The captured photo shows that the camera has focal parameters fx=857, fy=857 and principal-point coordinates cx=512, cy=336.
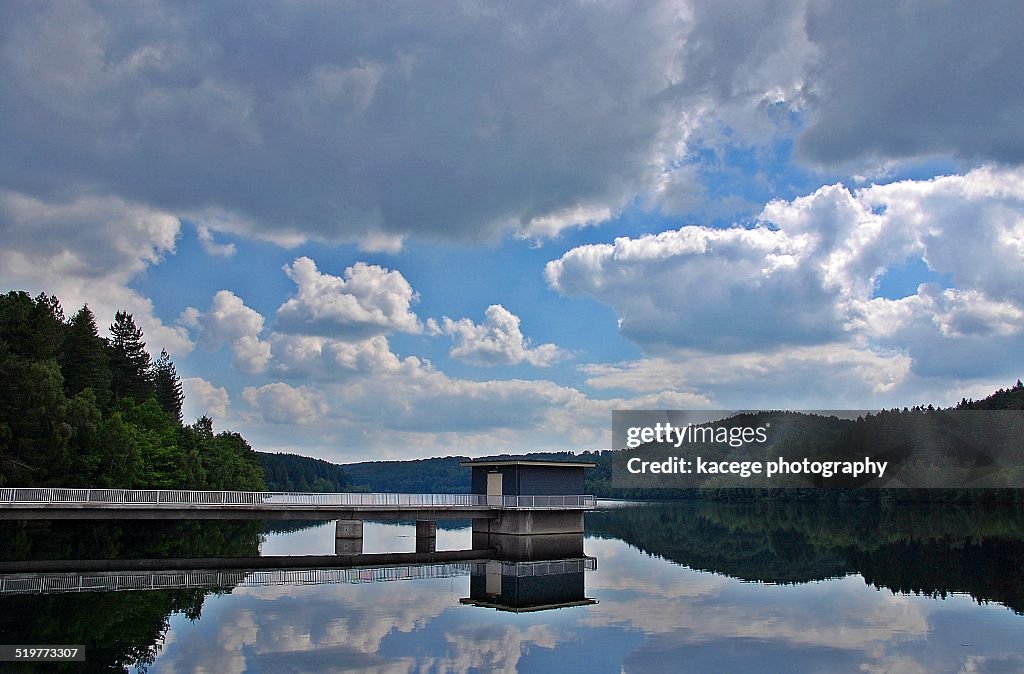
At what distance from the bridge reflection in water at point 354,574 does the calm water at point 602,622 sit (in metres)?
0.83

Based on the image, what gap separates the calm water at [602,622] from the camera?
22.1 meters

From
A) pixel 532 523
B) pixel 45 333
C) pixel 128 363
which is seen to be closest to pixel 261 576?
pixel 532 523

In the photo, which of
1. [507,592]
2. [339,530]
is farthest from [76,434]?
[507,592]

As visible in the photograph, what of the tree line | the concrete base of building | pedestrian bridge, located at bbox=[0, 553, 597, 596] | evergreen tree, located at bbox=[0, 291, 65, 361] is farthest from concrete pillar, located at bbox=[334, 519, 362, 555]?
evergreen tree, located at bbox=[0, 291, 65, 361]

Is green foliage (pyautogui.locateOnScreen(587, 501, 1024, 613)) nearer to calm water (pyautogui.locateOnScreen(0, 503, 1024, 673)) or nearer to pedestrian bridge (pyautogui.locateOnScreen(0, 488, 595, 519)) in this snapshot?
calm water (pyautogui.locateOnScreen(0, 503, 1024, 673))

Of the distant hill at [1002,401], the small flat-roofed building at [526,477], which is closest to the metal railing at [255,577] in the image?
the small flat-roofed building at [526,477]

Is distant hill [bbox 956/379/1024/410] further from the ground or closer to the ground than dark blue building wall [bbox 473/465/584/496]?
further from the ground

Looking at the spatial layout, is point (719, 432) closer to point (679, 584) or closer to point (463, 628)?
point (679, 584)

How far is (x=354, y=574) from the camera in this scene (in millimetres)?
38812

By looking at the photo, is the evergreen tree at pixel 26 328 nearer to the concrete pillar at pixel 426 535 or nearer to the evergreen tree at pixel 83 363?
the evergreen tree at pixel 83 363

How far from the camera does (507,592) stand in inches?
1367

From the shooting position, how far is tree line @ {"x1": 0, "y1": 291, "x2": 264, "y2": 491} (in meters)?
50.0

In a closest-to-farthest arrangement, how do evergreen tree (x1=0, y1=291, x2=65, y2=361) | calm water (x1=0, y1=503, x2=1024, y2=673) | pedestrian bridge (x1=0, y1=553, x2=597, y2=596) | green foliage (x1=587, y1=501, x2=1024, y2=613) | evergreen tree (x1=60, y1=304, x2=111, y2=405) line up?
calm water (x1=0, y1=503, x2=1024, y2=673)
pedestrian bridge (x1=0, y1=553, x2=597, y2=596)
green foliage (x1=587, y1=501, x2=1024, y2=613)
evergreen tree (x1=0, y1=291, x2=65, y2=361)
evergreen tree (x1=60, y1=304, x2=111, y2=405)

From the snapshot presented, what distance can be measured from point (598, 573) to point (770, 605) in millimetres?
11580
